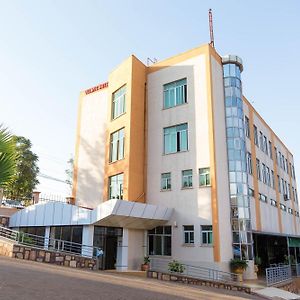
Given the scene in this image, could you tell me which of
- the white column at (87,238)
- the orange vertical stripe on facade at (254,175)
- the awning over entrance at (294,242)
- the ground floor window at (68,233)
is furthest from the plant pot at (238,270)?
the awning over entrance at (294,242)

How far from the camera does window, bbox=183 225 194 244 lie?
22.3 m

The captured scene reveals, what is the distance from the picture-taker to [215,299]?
455 inches

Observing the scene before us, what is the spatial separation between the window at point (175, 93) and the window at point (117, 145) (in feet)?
13.7

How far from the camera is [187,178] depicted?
2389 cm

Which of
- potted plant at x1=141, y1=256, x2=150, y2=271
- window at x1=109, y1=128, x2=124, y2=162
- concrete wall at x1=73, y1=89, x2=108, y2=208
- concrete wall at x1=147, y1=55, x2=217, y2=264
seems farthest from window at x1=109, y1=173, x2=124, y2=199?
potted plant at x1=141, y1=256, x2=150, y2=271

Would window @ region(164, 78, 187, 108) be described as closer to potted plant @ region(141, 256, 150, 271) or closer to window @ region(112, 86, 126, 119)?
window @ region(112, 86, 126, 119)

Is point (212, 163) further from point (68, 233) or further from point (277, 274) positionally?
point (68, 233)

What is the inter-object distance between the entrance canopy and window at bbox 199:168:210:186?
2.87 m

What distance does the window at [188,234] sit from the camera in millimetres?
22303

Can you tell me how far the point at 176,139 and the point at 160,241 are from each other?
733 centimetres

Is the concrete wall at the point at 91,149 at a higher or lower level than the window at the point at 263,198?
higher

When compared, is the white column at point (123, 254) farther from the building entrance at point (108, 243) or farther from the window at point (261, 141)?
the window at point (261, 141)

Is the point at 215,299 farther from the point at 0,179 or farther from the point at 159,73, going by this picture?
the point at 159,73

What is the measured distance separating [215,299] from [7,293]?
701 centimetres
